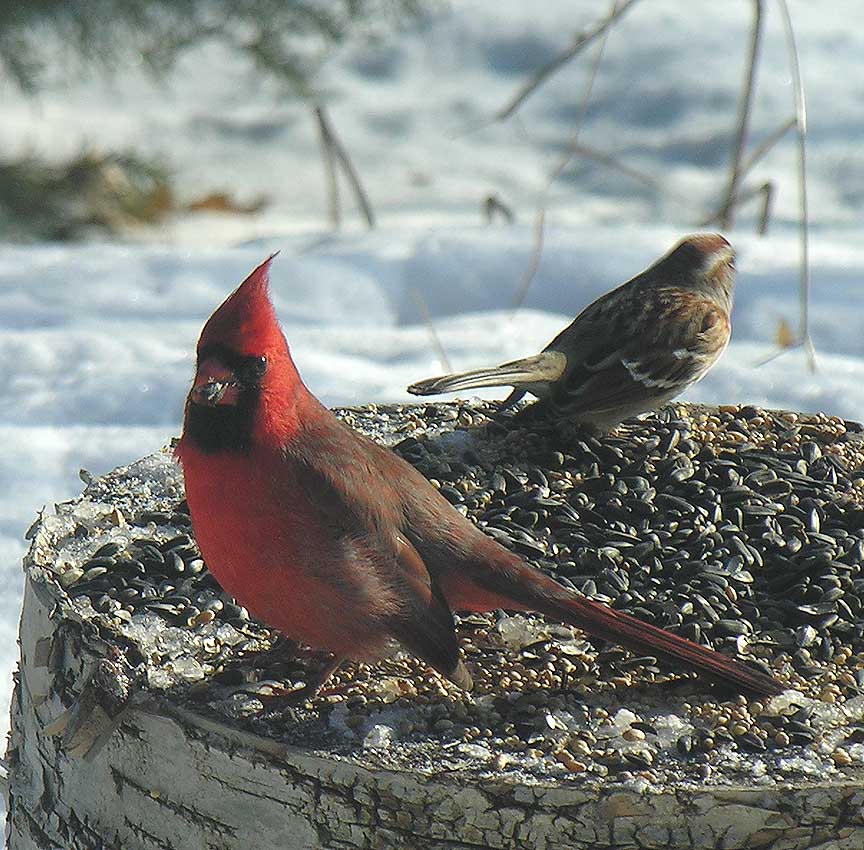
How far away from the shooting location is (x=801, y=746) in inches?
95.6

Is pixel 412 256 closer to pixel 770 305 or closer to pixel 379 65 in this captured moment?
pixel 770 305

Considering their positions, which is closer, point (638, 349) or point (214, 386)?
point (214, 386)

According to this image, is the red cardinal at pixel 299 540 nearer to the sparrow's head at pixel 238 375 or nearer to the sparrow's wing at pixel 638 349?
the sparrow's head at pixel 238 375

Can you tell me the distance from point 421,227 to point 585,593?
4.65 metres

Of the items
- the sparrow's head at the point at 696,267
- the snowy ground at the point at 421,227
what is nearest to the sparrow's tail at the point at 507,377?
the sparrow's head at the point at 696,267

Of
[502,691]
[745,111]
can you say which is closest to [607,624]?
[502,691]

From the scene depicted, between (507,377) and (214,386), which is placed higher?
(214,386)

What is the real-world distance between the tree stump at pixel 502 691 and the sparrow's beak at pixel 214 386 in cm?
47

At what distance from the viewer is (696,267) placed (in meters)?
4.20

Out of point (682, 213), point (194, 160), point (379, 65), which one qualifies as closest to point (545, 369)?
point (682, 213)

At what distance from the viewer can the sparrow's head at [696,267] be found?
4.17m

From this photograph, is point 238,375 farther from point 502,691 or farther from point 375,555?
point 502,691

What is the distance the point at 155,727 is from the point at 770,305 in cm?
409

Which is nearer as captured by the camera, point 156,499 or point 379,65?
point 156,499
